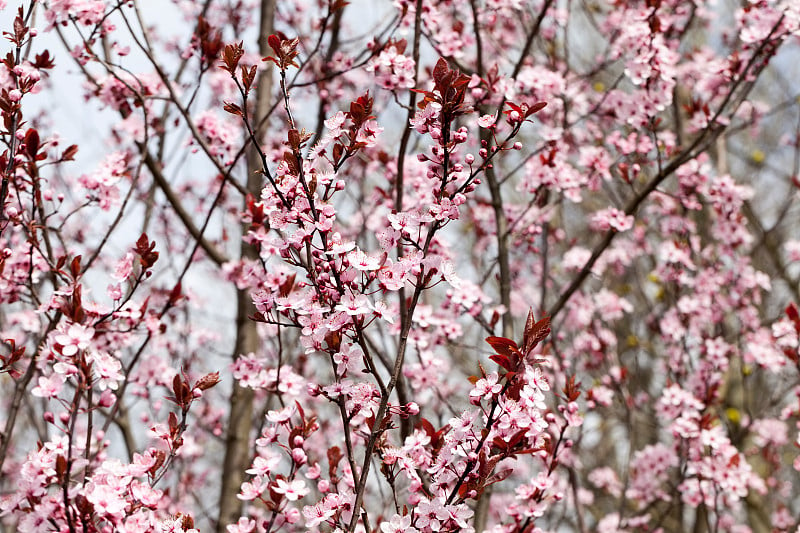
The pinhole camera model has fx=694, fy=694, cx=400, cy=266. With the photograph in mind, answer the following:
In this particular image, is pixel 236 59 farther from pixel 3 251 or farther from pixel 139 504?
pixel 139 504

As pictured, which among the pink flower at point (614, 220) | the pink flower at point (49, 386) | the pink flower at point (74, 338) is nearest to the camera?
the pink flower at point (74, 338)

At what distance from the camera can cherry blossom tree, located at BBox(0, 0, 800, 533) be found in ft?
6.38

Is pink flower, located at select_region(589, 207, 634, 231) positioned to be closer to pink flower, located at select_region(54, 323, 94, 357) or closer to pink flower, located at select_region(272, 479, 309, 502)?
pink flower, located at select_region(272, 479, 309, 502)

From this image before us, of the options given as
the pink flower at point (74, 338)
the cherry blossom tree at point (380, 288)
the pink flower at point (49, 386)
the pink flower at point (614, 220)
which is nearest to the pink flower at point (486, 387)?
the cherry blossom tree at point (380, 288)

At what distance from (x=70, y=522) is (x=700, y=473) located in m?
3.19

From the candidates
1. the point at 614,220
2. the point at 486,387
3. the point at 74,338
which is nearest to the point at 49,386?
the point at 74,338

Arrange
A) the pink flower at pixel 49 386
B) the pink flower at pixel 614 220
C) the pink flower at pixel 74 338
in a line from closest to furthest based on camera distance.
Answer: the pink flower at pixel 74 338 < the pink flower at pixel 49 386 < the pink flower at pixel 614 220

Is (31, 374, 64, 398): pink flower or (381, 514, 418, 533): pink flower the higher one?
(31, 374, 64, 398): pink flower

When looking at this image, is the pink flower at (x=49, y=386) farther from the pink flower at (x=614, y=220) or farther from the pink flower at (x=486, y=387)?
the pink flower at (x=614, y=220)

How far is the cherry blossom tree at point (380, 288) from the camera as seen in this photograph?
6.38ft

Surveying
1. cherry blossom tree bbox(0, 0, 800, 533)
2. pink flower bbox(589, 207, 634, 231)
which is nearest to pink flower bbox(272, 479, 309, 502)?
cherry blossom tree bbox(0, 0, 800, 533)

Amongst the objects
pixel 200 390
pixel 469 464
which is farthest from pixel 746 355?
pixel 200 390

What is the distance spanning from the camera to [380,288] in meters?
1.92

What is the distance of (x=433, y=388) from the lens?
3654mm
